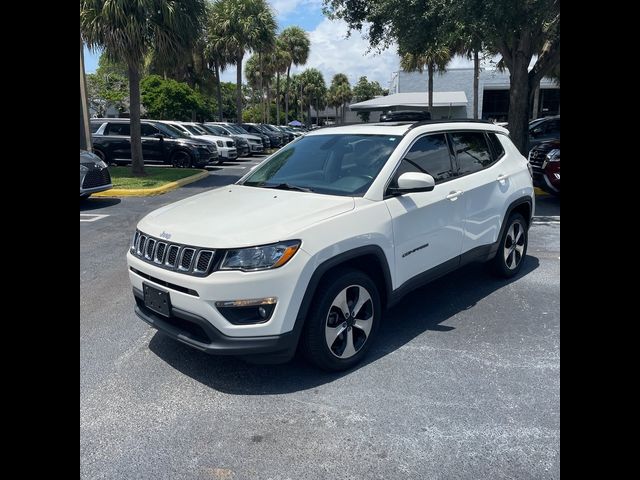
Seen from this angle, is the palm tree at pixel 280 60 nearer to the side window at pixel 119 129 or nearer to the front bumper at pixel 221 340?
the side window at pixel 119 129

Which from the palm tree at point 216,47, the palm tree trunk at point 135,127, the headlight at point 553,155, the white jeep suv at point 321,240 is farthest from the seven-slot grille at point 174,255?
the palm tree at point 216,47

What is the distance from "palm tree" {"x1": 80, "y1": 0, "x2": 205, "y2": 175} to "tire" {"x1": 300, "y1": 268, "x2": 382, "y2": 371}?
1264 cm

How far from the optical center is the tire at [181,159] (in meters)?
17.7

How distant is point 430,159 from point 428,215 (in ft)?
2.05

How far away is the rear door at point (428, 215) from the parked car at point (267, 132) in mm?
27748

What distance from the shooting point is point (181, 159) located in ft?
58.4

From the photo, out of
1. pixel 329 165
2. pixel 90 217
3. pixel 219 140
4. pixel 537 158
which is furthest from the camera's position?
pixel 219 140

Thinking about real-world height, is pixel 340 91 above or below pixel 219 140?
above

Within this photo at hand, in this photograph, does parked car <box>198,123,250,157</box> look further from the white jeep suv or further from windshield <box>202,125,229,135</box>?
the white jeep suv

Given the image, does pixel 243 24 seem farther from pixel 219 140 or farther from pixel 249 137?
pixel 219 140

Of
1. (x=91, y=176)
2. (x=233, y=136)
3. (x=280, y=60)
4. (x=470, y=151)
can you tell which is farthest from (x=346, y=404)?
(x=280, y=60)

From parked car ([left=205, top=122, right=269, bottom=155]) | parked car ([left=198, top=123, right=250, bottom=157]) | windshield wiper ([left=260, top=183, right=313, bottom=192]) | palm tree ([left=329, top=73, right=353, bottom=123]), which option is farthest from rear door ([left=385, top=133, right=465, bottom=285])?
palm tree ([left=329, top=73, right=353, bottom=123])
